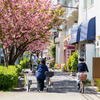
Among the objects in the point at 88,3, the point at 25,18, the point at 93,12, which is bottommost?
the point at 25,18

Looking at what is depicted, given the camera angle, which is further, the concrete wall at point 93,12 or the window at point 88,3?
the window at point 88,3

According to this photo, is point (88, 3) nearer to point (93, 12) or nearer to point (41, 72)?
point (93, 12)

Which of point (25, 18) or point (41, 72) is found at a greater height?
point (25, 18)

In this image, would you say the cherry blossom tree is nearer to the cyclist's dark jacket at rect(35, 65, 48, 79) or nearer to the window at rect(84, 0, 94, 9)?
the window at rect(84, 0, 94, 9)

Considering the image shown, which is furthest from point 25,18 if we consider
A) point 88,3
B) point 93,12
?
point 88,3

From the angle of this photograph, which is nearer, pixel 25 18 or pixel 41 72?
pixel 41 72

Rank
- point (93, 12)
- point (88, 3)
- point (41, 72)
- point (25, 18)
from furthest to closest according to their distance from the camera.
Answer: point (88, 3), point (93, 12), point (25, 18), point (41, 72)

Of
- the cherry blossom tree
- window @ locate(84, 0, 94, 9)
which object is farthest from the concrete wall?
the cherry blossom tree

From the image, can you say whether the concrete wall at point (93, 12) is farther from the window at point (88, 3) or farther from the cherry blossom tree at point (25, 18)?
the cherry blossom tree at point (25, 18)

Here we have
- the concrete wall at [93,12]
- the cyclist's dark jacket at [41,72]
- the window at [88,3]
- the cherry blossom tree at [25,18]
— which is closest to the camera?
the cyclist's dark jacket at [41,72]

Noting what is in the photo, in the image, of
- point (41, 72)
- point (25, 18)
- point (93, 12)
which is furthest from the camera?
point (93, 12)

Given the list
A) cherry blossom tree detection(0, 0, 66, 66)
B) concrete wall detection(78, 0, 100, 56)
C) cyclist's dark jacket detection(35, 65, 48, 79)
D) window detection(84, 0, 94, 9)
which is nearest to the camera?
cyclist's dark jacket detection(35, 65, 48, 79)

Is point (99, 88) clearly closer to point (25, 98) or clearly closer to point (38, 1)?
point (25, 98)

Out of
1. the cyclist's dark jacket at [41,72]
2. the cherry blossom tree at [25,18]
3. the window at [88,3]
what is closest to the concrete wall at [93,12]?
the window at [88,3]
